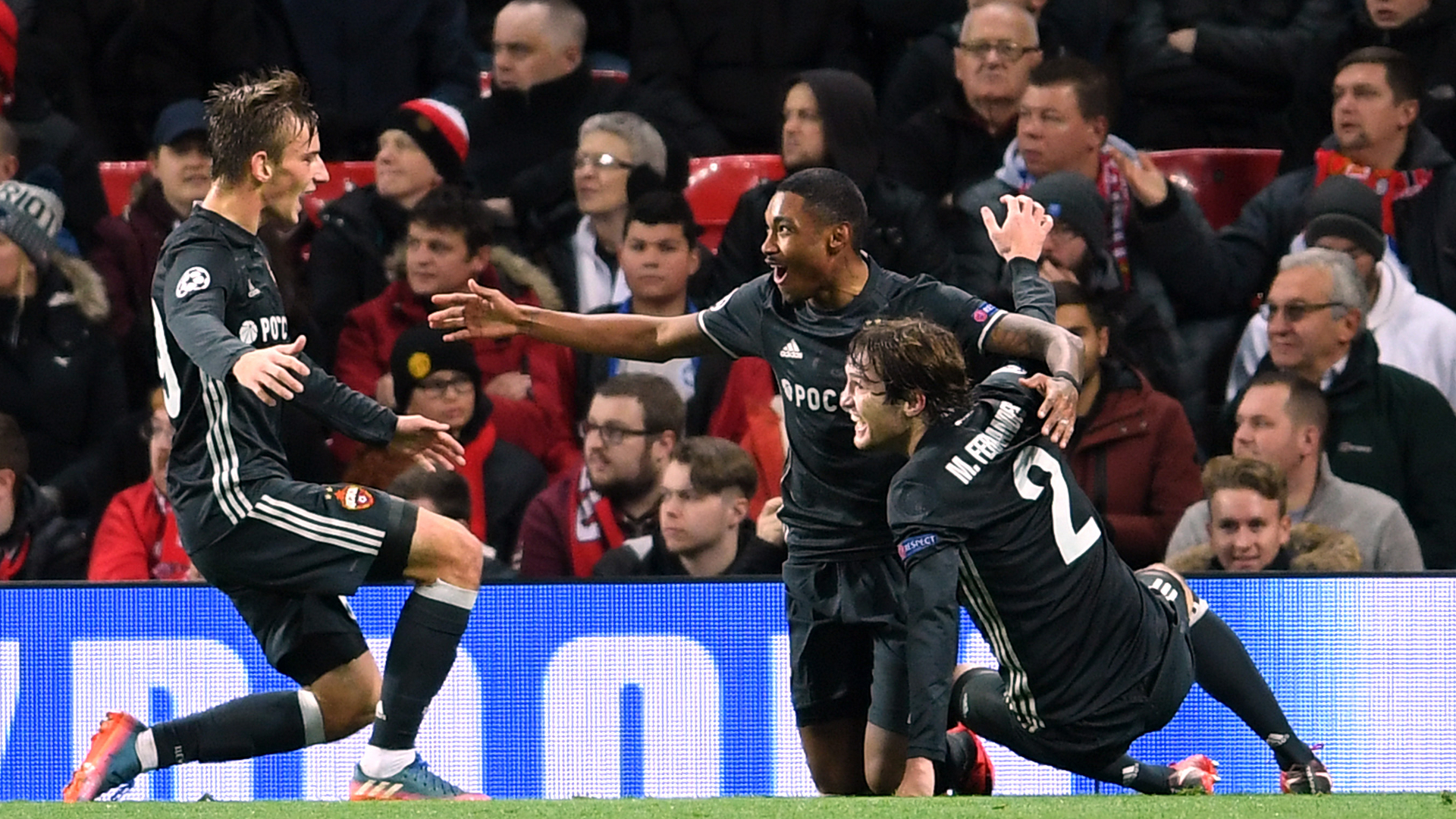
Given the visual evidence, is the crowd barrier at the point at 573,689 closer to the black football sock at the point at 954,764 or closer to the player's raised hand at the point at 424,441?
the black football sock at the point at 954,764

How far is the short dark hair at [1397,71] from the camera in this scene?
6.67 metres

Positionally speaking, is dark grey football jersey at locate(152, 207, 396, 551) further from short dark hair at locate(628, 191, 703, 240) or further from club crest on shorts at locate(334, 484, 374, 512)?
short dark hair at locate(628, 191, 703, 240)

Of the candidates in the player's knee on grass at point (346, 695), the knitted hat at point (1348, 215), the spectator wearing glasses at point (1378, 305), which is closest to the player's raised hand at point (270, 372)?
the player's knee on grass at point (346, 695)

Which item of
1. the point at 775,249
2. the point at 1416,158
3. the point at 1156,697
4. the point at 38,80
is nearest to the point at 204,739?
the point at 775,249

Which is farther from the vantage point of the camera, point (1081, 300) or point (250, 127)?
point (1081, 300)

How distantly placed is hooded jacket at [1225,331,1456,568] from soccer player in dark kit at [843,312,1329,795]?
1.87 metres

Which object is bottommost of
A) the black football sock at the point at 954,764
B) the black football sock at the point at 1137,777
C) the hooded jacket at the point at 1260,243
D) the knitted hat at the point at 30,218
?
the black football sock at the point at 1137,777

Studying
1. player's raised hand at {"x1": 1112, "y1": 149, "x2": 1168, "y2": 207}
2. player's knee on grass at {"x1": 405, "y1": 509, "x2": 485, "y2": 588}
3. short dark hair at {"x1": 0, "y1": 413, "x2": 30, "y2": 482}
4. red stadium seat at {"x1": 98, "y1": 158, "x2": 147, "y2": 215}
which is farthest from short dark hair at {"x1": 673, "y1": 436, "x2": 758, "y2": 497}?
red stadium seat at {"x1": 98, "y1": 158, "x2": 147, "y2": 215}

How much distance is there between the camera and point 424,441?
15.3 ft

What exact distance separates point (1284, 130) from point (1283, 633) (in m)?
2.12

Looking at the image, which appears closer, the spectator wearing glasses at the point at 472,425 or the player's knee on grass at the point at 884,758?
the player's knee on grass at the point at 884,758

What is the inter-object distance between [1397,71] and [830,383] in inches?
115

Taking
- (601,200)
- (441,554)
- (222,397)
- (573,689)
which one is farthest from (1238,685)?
(601,200)

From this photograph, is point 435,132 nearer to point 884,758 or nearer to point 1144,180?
point 1144,180
